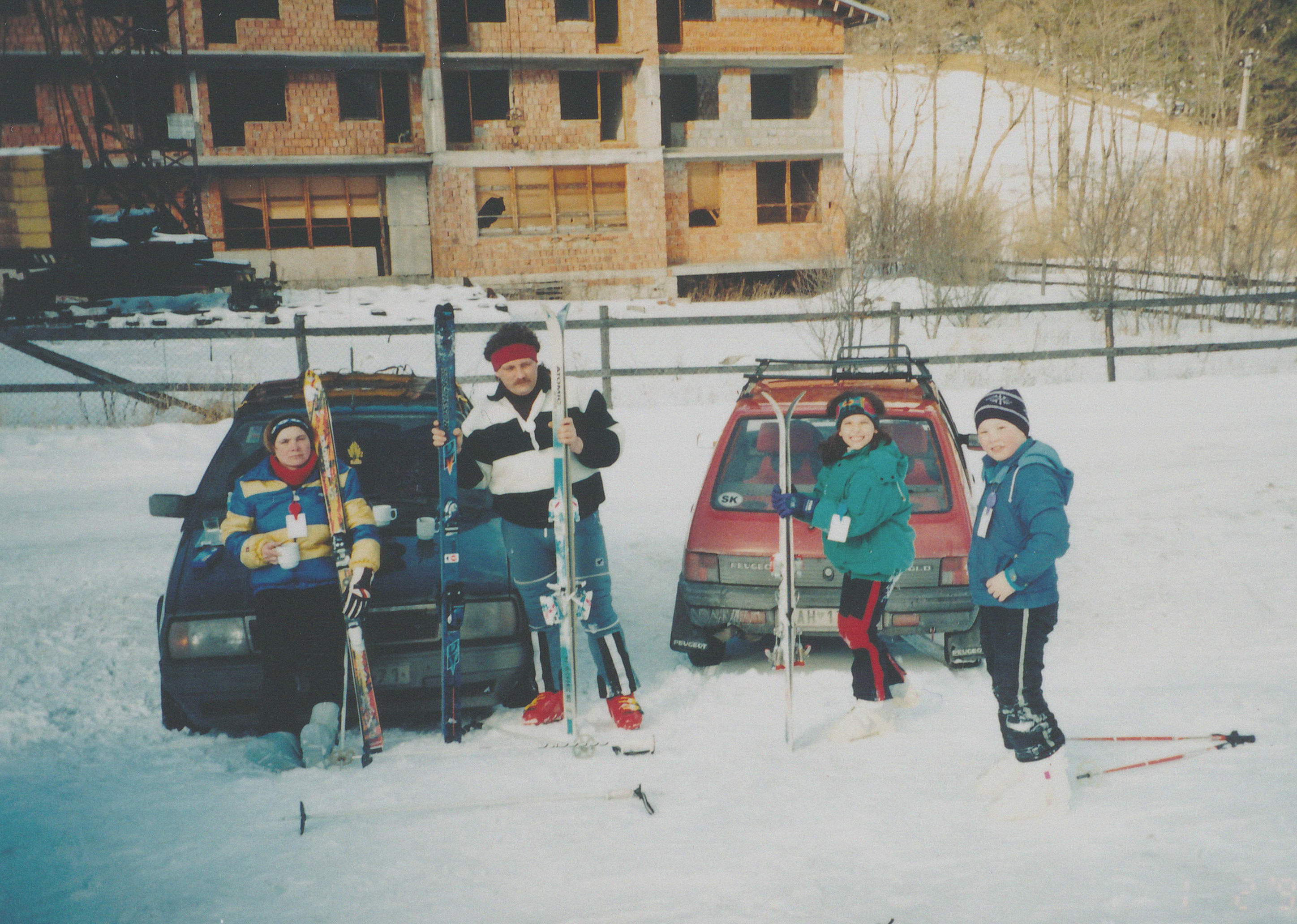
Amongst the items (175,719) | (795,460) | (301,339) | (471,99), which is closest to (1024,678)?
(795,460)

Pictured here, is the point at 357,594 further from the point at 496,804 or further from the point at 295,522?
the point at 496,804

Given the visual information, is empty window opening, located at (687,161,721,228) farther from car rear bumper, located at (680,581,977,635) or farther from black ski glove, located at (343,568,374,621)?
black ski glove, located at (343,568,374,621)

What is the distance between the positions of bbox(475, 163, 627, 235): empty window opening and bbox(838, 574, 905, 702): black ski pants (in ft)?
83.3

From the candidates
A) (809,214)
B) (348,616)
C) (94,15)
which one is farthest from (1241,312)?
(94,15)

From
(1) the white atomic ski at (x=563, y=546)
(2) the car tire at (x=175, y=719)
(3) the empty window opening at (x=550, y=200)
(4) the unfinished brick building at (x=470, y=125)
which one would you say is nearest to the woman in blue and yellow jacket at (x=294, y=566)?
(2) the car tire at (x=175, y=719)

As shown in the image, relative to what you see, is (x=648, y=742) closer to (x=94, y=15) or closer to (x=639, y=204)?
(x=639, y=204)

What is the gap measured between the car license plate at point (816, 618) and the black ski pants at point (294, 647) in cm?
222

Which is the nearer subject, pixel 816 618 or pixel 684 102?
pixel 816 618

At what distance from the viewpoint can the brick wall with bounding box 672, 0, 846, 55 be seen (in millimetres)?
29469

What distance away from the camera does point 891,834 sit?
371 centimetres

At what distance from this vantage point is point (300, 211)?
28219 millimetres

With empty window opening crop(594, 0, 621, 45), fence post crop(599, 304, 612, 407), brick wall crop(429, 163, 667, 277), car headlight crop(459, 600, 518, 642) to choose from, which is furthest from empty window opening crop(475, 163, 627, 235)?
car headlight crop(459, 600, 518, 642)

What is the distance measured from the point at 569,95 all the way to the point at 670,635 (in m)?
27.6

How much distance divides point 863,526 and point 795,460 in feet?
4.47
